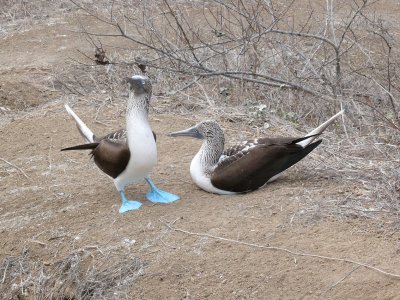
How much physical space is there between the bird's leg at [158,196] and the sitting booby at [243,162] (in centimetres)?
21

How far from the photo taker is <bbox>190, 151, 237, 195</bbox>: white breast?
5.49 metres

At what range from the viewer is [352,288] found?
4297mm

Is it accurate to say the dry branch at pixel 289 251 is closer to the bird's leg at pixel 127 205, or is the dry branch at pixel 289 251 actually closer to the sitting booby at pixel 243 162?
the bird's leg at pixel 127 205

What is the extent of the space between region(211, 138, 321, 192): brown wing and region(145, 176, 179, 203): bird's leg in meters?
0.32

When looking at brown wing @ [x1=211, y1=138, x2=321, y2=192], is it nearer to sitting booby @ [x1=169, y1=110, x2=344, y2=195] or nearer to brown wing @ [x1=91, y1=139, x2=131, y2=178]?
sitting booby @ [x1=169, y1=110, x2=344, y2=195]

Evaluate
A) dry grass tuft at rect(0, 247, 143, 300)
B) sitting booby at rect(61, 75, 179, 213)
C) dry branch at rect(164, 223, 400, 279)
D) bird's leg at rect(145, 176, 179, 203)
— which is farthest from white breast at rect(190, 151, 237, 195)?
dry grass tuft at rect(0, 247, 143, 300)

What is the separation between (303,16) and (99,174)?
7125 millimetres

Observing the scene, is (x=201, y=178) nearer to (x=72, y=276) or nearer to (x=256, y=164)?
(x=256, y=164)

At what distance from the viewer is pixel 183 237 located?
5000 mm

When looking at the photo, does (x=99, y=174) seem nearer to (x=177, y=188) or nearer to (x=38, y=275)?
(x=177, y=188)

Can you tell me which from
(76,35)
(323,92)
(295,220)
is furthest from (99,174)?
(76,35)

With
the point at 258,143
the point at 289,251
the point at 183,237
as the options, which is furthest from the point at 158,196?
the point at 289,251

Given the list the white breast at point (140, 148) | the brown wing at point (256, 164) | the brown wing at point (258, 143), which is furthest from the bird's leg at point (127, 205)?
the brown wing at point (258, 143)

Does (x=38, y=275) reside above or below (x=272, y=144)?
below
